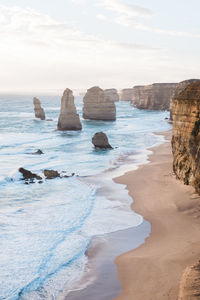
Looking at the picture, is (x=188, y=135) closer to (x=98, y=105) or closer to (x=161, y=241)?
(x=161, y=241)

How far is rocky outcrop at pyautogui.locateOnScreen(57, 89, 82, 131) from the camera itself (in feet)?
173

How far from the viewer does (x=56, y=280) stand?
10688 mm

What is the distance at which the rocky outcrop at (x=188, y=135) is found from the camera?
1775 centimetres

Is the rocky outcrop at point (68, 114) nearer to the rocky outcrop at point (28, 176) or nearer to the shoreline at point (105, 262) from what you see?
the rocky outcrop at point (28, 176)

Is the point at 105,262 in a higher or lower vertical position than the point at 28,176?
lower

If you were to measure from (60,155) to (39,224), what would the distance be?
69.4ft

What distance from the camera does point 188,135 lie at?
1891 cm

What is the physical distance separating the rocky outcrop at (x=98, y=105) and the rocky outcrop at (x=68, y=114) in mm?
16236

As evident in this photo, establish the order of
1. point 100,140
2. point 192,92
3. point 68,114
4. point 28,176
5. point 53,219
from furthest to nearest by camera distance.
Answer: point 68,114
point 100,140
point 28,176
point 192,92
point 53,219

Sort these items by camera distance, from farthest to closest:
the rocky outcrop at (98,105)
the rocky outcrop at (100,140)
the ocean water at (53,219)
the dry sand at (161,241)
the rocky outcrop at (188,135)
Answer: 1. the rocky outcrop at (98,105)
2. the rocky outcrop at (100,140)
3. the rocky outcrop at (188,135)
4. the ocean water at (53,219)
5. the dry sand at (161,241)

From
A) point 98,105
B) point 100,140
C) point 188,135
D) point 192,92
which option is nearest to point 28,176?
point 188,135

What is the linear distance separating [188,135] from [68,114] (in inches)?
1468

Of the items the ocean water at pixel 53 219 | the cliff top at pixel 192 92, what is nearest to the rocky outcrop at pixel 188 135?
the cliff top at pixel 192 92

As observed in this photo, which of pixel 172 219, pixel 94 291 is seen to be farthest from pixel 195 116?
pixel 94 291
